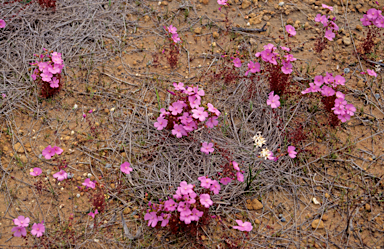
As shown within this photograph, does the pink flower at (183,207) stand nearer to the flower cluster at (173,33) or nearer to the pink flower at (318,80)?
the pink flower at (318,80)

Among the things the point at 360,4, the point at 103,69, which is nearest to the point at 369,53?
the point at 360,4

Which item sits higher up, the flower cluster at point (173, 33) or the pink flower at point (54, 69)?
the flower cluster at point (173, 33)

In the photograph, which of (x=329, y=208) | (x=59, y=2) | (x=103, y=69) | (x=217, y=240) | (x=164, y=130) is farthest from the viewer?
(x=59, y=2)

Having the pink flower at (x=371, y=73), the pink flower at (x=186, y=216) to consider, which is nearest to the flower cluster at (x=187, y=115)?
the pink flower at (x=186, y=216)

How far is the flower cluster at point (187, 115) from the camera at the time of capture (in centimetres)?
326

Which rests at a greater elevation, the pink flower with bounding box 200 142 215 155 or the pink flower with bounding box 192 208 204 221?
the pink flower with bounding box 200 142 215 155

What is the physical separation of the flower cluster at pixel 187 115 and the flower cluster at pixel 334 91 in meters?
1.18

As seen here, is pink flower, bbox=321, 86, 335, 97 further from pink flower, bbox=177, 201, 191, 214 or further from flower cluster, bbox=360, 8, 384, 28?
pink flower, bbox=177, 201, 191, 214

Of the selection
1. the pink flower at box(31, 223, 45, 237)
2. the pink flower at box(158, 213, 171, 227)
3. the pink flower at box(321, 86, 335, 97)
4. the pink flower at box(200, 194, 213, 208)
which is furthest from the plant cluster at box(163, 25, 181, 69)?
the pink flower at box(31, 223, 45, 237)

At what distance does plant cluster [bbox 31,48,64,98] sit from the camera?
366cm

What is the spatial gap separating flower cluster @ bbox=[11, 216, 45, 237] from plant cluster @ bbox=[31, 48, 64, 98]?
157cm

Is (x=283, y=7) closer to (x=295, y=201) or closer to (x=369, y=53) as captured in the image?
(x=369, y=53)

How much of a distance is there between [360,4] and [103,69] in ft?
12.5

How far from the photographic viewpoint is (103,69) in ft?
13.4
